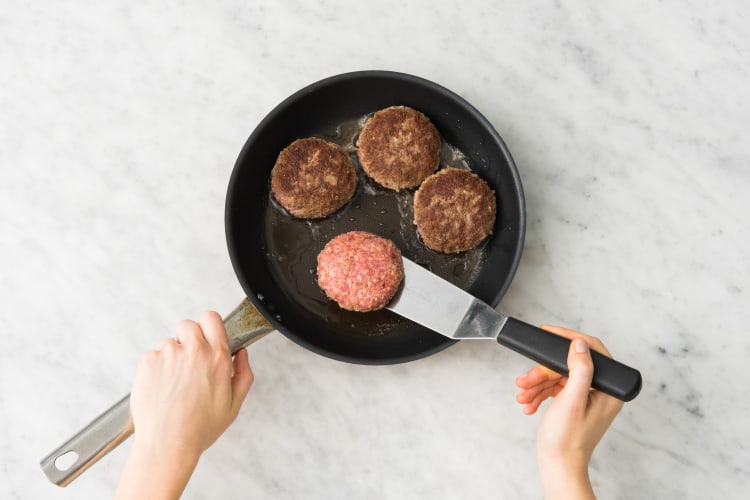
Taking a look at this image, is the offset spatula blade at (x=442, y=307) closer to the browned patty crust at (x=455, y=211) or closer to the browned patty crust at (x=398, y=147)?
the browned patty crust at (x=455, y=211)

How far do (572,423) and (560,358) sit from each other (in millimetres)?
123

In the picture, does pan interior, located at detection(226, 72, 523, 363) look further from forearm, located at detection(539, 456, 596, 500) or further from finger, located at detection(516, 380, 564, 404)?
forearm, located at detection(539, 456, 596, 500)

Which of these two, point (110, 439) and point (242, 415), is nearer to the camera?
point (110, 439)

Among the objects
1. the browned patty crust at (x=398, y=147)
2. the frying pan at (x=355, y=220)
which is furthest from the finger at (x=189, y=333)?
the browned patty crust at (x=398, y=147)

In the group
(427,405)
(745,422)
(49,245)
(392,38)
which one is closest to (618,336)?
(745,422)

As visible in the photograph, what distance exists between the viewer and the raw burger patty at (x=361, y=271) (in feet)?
4.41

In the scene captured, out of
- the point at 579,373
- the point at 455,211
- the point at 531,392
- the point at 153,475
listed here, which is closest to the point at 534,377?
the point at 531,392

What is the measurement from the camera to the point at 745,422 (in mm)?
1492

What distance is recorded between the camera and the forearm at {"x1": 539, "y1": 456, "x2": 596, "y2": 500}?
4.02ft

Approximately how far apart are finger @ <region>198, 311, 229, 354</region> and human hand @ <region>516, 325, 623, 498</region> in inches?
22.7

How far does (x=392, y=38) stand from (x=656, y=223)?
75 centimetres

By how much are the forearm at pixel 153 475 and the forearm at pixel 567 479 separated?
2.24 feet

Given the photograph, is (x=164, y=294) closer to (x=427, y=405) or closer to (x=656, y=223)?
(x=427, y=405)

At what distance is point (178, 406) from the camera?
1.24 meters
